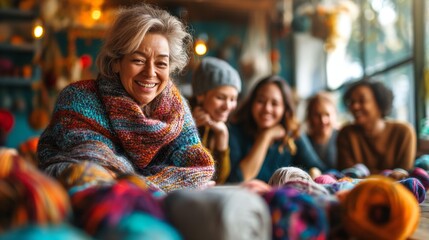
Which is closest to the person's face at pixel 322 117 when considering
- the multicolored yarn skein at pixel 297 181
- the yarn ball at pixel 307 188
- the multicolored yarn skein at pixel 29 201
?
the multicolored yarn skein at pixel 297 181

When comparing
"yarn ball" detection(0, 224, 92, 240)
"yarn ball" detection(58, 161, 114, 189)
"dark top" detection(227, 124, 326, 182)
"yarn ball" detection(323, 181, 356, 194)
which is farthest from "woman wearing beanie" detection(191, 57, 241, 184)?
"yarn ball" detection(0, 224, 92, 240)

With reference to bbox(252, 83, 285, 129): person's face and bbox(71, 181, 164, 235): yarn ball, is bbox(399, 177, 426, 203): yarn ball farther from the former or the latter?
bbox(252, 83, 285, 129): person's face

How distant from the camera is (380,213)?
0.82m

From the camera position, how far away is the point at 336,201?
2.84 ft

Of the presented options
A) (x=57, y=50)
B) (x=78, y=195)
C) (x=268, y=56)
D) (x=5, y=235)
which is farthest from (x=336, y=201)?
(x=268, y=56)

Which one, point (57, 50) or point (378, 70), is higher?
point (57, 50)

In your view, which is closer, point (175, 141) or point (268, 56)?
point (175, 141)

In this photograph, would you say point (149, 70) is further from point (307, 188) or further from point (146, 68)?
point (307, 188)

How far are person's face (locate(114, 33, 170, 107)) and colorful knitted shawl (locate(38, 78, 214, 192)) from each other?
0.11ft

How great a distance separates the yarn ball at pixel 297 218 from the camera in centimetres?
76

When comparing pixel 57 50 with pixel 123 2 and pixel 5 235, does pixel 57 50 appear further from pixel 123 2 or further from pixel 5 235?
pixel 5 235

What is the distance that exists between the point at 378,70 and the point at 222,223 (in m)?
3.02

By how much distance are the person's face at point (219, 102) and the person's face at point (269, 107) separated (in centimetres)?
20

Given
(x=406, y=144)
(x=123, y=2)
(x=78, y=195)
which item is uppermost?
(x=123, y=2)
